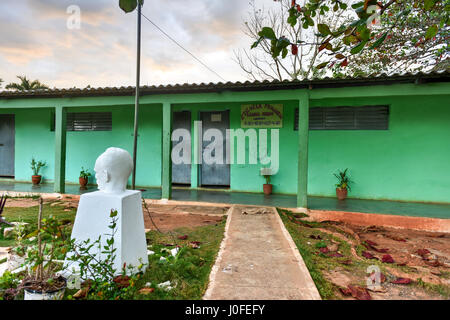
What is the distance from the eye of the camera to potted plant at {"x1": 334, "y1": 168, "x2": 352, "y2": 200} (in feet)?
20.9

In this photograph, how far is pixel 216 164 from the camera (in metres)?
7.47

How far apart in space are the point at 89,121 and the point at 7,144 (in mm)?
3079

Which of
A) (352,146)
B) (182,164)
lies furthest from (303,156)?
(182,164)

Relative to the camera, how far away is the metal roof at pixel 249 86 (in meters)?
4.82

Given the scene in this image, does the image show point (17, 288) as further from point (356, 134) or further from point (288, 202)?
point (356, 134)

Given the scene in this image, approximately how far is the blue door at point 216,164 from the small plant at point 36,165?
517cm

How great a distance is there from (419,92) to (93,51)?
8381mm

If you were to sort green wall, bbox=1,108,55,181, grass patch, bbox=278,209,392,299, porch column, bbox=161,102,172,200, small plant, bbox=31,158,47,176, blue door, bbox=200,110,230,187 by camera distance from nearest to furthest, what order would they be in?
1. grass patch, bbox=278,209,392,299
2. porch column, bbox=161,102,172,200
3. blue door, bbox=200,110,230,187
4. small plant, bbox=31,158,47,176
5. green wall, bbox=1,108,55,181

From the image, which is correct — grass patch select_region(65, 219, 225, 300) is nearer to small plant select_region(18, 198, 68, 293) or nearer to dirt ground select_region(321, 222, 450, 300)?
small plant select_region(18, 198, 68, 293)

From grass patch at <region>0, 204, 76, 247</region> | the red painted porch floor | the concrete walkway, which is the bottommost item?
grass patch at <region>0, 204, 76, 247</region>

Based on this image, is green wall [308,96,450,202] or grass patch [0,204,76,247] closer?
grass patch [0,204,76,247]

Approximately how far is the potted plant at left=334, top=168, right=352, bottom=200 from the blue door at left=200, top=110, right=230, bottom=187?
2895 mm

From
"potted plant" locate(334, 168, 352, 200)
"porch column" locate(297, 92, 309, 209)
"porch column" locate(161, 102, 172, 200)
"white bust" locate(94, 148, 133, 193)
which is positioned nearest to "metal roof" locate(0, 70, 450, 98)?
"porch column" locate(297, 92, 309, 209)
